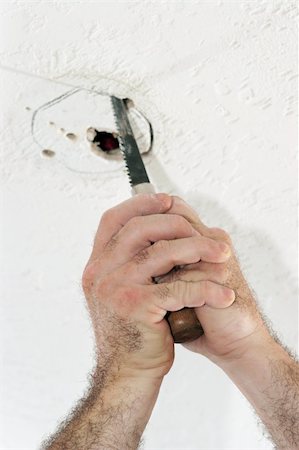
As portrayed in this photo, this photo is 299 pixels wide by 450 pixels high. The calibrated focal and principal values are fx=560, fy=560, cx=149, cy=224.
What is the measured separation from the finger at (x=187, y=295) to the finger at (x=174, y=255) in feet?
0.09

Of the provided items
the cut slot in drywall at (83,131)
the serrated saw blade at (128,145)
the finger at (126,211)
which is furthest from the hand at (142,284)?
the cut slot in drywall at (83,131)

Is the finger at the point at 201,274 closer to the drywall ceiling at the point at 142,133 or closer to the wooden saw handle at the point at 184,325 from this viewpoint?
the wooden saw handle at the point at 184,325

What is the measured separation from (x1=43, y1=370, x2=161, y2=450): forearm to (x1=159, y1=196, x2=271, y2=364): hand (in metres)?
0.12

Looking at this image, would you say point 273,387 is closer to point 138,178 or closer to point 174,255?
point 174,255

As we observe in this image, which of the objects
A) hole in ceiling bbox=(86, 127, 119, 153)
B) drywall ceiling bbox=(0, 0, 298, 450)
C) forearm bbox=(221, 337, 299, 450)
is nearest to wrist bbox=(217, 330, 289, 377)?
forearm bbox=(221, 337, 299, 450)

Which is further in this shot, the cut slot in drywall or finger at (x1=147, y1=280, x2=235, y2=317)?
the cut slot in drywall

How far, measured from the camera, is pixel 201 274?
0.81 meters

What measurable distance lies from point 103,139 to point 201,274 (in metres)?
0.44

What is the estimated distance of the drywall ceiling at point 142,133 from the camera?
1.00 m

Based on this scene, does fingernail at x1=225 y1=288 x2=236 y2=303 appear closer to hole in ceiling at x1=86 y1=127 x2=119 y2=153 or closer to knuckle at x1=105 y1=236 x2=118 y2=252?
knuckle at x1=105 y1=236 x2=118 y2=252

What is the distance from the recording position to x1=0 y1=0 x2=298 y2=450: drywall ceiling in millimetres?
1001

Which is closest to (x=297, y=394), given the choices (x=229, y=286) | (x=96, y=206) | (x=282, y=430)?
(x=282, y=430)

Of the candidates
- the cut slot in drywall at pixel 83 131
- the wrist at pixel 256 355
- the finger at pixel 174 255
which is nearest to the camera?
the finger at pixel 174 255

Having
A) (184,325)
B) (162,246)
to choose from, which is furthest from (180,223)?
(184,325)
